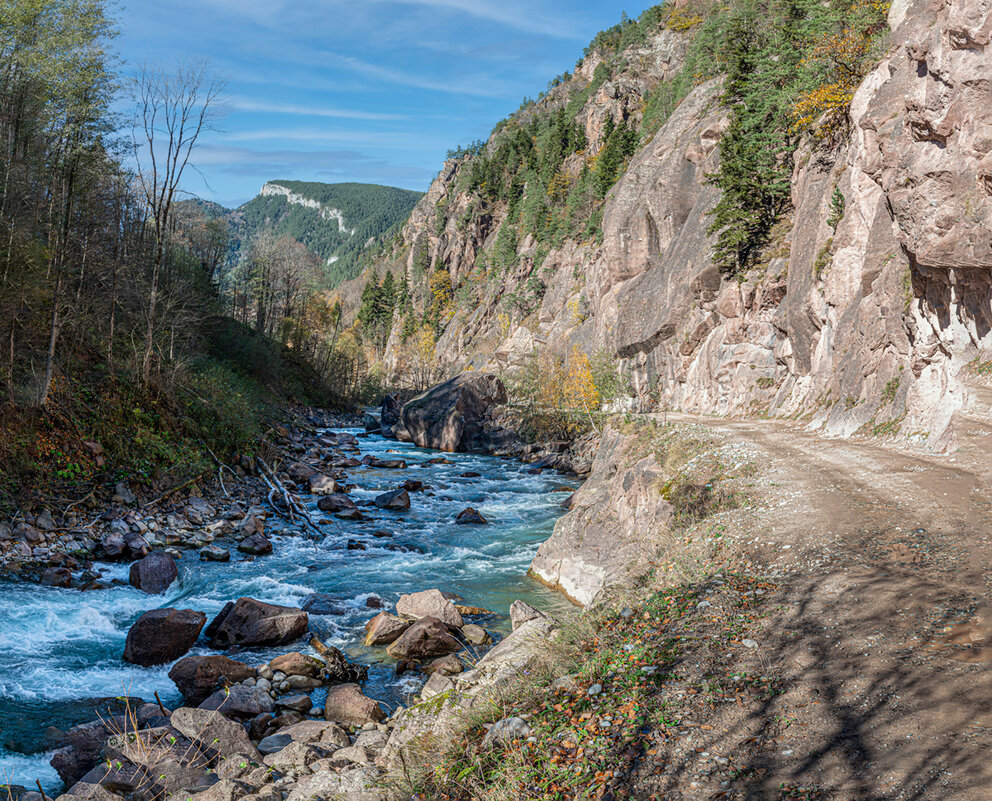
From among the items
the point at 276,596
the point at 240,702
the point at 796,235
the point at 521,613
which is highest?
the point at 796,235

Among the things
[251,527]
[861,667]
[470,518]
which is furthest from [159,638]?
[470,518]

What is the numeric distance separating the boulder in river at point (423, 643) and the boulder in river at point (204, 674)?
2.54 meters

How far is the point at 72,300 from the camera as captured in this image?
63.7 ft

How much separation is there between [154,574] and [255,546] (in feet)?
10.7

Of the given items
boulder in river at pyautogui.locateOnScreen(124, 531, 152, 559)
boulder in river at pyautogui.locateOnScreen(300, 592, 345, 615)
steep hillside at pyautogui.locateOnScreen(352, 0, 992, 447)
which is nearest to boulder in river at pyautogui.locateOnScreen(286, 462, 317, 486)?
boulder in river at pyautogui.locateOnScreen(124, 531, 152, 559)

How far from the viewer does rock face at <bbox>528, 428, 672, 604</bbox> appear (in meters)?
11.6

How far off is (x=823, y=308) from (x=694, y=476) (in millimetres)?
13011

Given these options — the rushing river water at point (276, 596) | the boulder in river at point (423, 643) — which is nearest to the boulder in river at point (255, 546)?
the rushing river water at point (276, 596)

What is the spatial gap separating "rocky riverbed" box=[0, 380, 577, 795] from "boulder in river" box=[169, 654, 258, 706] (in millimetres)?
25

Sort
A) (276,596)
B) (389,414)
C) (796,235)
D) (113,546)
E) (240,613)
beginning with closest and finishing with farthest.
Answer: (240,613)
(276,596)
(113,546)
(796,235)
(389,414)

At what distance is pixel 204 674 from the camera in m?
9.34

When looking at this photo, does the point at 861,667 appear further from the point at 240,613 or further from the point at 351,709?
the point at 240,613

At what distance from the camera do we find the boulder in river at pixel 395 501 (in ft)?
75.1

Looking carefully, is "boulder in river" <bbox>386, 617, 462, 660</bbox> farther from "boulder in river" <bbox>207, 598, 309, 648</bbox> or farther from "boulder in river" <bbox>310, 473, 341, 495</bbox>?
"boulder in river" <bbox>310, 473, 341, 495</bbox>
